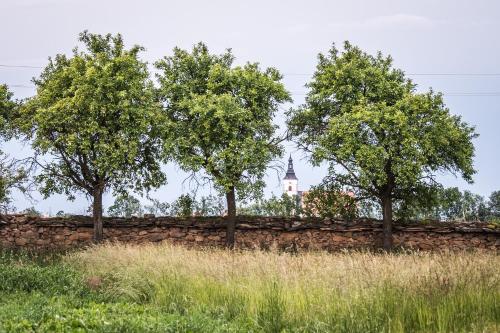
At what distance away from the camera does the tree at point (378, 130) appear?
2423cm

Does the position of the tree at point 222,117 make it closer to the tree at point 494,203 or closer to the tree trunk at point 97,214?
the tree trunk at point 97,214

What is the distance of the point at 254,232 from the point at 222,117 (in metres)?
6.08

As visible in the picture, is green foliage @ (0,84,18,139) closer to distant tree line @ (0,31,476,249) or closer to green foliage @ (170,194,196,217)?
distant tree line @ (0,31,476,249)

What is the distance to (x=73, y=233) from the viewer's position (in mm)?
26891

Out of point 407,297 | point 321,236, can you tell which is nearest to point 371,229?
point 321,236

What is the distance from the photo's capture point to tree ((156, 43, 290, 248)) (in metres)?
24.4

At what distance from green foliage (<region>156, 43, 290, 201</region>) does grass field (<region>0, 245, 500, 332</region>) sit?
11.1 meters

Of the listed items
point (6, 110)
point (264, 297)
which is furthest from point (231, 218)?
point (264, 297)

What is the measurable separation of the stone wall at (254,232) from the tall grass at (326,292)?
13142 millimetres

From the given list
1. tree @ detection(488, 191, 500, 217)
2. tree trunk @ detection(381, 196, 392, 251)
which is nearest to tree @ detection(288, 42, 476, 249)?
tree trunk @ detection(381, 196, 392, 251)

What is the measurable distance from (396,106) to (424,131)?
5.52 ft

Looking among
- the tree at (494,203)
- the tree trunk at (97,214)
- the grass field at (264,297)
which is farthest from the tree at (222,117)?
the tree at (494,203)

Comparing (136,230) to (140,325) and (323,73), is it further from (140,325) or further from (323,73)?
(140,325)

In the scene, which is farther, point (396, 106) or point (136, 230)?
point (136, 230)
